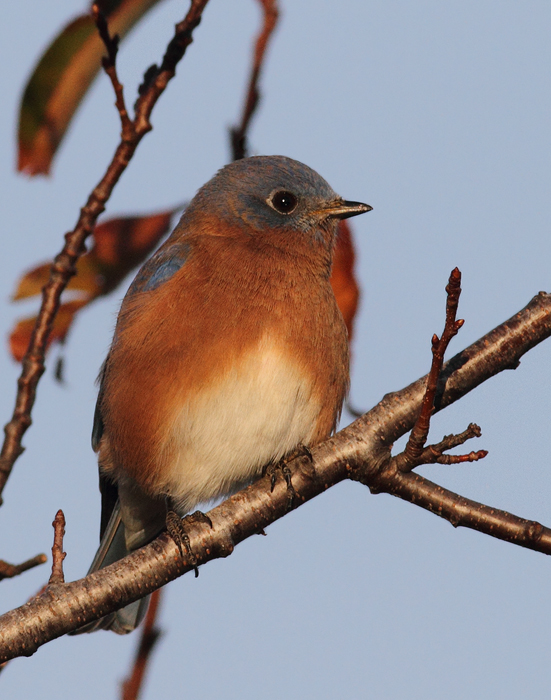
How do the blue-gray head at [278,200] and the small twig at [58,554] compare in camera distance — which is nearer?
the small twig at [58,554]

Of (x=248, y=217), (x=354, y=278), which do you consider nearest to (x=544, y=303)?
(x=354, y=278)

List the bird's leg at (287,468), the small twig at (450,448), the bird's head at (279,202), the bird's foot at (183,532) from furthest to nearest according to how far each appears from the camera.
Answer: the bird's head at (279,202) < the bird's leg at (287,468) < the bird's foot at (183,532) < the small twig at (450,448)

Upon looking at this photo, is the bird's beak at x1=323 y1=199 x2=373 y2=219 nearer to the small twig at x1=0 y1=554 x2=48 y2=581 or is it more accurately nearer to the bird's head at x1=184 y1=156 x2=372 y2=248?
the bird's head at x1=184 y1=156 x2=372 y2=248

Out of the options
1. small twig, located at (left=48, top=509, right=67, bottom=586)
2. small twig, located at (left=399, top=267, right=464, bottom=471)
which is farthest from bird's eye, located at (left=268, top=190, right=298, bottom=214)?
small twig, located at (left=48, top=509, right=67, bottom=586)

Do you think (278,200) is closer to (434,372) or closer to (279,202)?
(279,202)

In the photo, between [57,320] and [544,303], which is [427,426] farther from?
[57,320]

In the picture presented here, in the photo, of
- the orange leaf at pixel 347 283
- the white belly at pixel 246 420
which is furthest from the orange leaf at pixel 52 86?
the orange leaf at pixel 347 283

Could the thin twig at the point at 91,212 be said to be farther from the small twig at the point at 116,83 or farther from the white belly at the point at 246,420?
the white belly at the point at 246,420

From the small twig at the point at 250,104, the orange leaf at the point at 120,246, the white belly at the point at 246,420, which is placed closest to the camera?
the small twig at the point at 250,104
